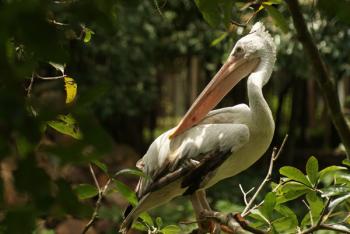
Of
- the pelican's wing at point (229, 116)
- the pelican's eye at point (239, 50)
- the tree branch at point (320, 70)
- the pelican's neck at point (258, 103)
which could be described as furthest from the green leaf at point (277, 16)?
the pelican's eye at point (239, 50)

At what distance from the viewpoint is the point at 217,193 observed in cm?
739

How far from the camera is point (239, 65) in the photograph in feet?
9.50

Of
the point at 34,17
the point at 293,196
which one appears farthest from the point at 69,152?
the point at 293,196

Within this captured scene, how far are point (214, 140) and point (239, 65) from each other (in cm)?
42

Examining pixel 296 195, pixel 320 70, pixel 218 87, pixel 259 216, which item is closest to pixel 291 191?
pixel 296 195

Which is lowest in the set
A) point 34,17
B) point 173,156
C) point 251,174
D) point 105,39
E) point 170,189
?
point 251,174

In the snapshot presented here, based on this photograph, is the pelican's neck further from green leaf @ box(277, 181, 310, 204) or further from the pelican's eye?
green leaf @ box(277, 181, 310, 204)

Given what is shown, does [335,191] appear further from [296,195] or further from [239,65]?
[239,65]

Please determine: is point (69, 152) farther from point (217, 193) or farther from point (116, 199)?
point (217, 193)

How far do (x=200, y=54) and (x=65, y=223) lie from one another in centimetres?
305

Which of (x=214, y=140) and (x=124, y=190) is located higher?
(x=124, y=190)

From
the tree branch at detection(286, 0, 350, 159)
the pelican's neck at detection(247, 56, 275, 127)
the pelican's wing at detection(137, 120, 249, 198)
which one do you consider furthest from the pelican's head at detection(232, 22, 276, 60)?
the tree branch at detection(286, 0, 350, 159)

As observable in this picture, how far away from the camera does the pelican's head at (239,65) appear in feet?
9.21

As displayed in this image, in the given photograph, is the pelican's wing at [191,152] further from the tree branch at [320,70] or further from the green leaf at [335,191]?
the tree branch at [320,70]
